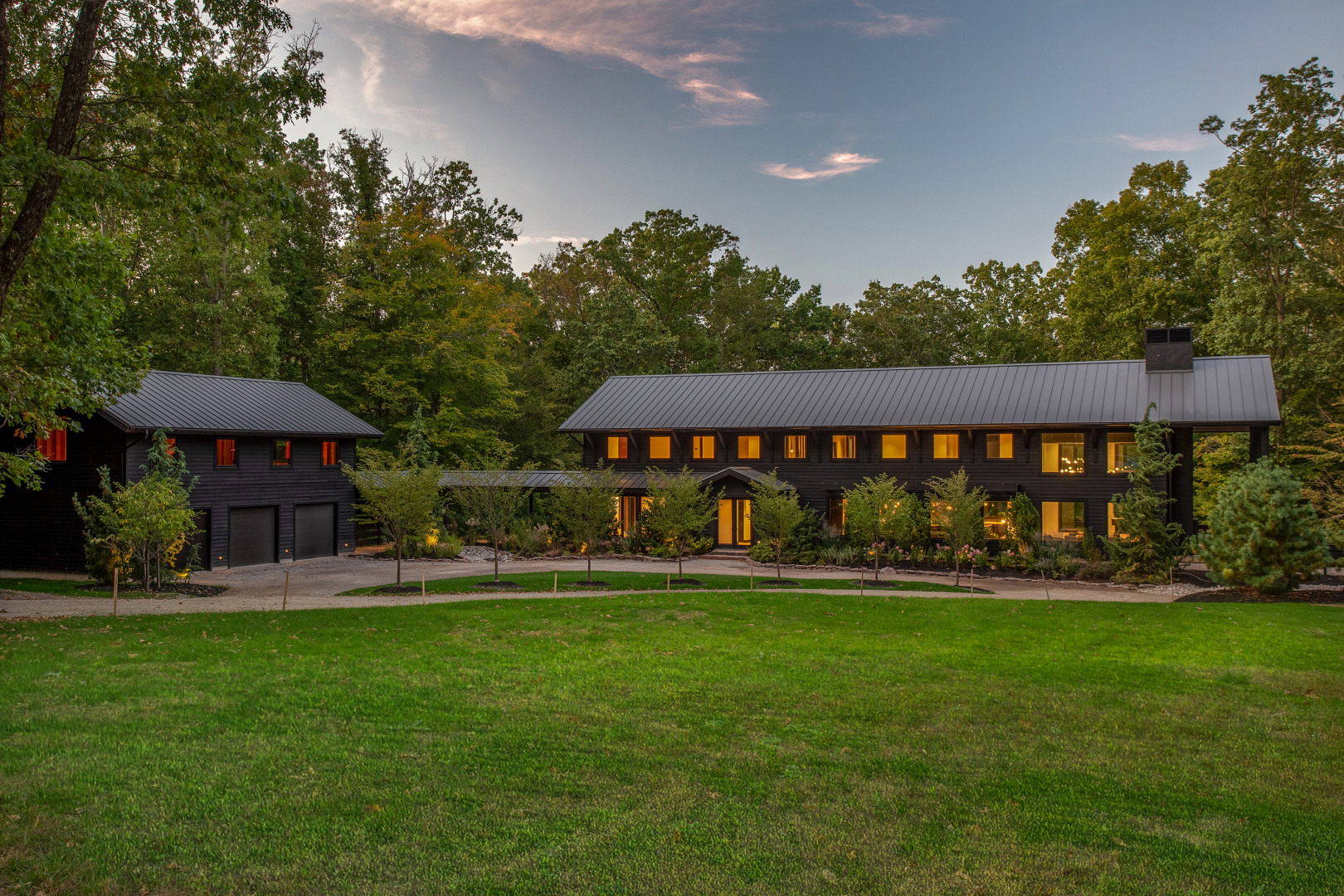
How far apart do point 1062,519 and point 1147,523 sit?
13.9 feet

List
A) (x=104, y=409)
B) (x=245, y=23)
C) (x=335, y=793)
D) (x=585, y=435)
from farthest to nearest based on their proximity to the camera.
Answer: (x=585, y=435), (x=104, y=409), (x=245, y=23), (x=335, y=793)

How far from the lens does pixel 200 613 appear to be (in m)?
16.7

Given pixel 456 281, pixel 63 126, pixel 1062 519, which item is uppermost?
pixel 456 281

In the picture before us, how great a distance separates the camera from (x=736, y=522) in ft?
103

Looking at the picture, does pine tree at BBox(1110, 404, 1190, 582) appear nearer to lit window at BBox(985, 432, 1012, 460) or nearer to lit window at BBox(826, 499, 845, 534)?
lit window at BBox(985, 432, 1012, 460)

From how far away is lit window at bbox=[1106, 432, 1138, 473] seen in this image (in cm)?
2778

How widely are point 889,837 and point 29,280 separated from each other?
45.3ft

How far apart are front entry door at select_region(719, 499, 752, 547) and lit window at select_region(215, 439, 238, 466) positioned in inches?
666

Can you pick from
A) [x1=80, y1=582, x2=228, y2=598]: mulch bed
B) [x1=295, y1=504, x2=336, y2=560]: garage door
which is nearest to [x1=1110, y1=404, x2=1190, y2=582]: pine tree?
[x1=80, y1=582, x2=228, y2=598]: mulch bed

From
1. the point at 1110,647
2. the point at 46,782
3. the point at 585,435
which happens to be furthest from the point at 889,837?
the point at 585,435

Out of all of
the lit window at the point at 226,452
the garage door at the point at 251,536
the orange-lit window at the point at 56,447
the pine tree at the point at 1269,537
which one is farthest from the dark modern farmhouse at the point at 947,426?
the orange-lit window at the point at 56,447

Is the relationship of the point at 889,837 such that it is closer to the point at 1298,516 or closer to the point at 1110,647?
the point at 1110,647

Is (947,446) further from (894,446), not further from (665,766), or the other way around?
(665,766)

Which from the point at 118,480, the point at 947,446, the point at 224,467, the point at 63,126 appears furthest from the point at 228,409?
Result: the point at 947,446
